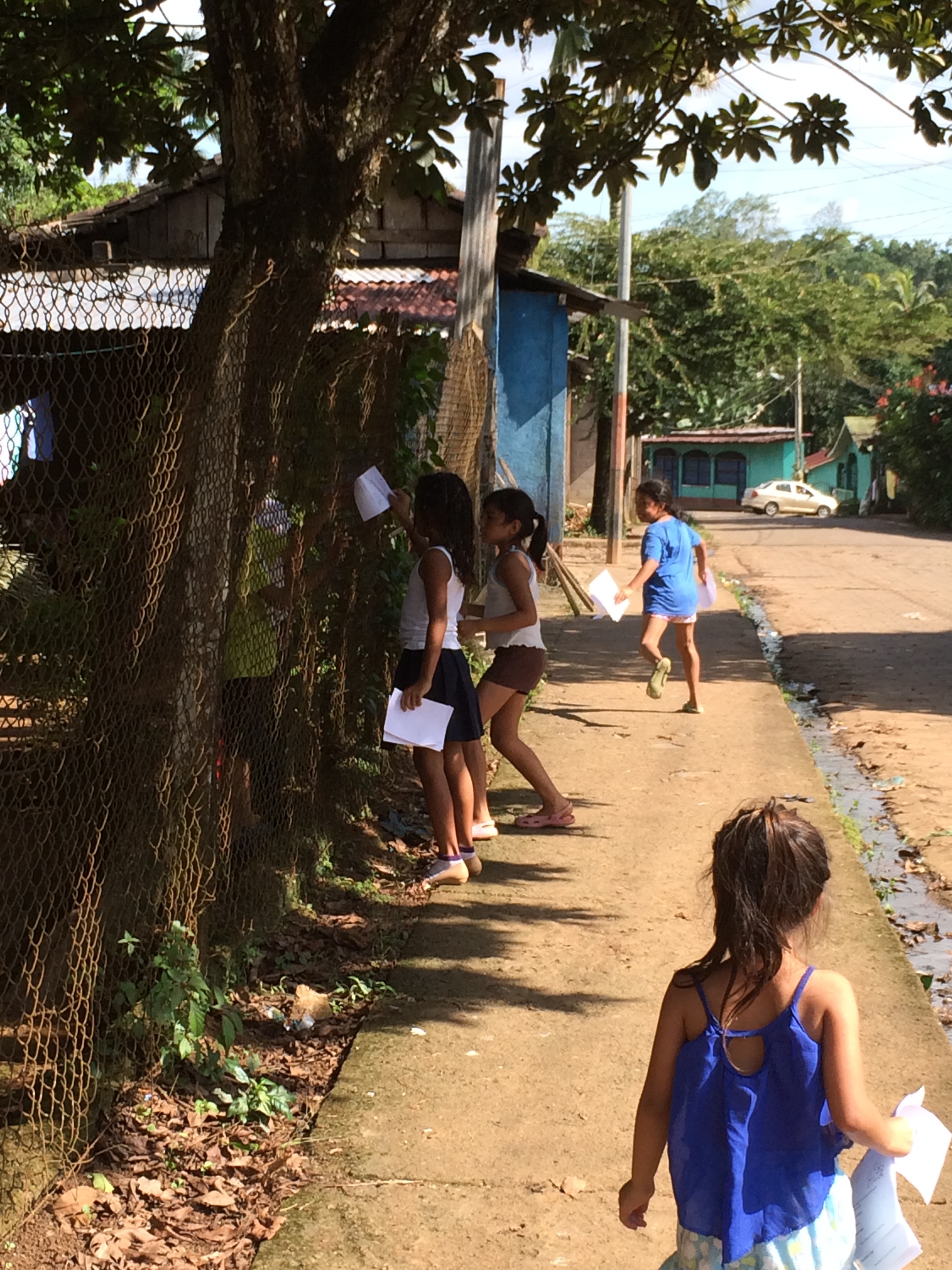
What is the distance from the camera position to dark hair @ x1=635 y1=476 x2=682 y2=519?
365 inches

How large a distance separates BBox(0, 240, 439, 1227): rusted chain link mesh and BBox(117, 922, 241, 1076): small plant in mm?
48

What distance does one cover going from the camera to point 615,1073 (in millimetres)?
4195

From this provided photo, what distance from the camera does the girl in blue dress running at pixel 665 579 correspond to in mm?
9477

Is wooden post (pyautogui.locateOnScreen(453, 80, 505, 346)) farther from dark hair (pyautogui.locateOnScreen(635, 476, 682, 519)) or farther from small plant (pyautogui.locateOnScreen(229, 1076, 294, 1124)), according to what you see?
small plant (pyautogui.locateOnScreen(229, 1076, 294, 1124))

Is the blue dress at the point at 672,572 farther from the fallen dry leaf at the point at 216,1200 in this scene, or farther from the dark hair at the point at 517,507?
the fallen dry leaf at the point at 216,1200

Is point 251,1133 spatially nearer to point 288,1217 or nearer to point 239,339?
point 288,1217

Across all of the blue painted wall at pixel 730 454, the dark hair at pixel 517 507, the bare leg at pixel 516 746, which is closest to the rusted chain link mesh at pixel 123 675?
the dark hair at pixel 517 507

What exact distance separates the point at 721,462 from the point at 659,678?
201 feet

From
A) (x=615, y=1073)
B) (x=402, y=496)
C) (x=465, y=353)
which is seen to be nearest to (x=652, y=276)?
(x=465, y=353)

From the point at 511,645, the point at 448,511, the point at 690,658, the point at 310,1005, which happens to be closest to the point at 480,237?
the point at 690,658

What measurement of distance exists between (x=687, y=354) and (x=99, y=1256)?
2901 cm

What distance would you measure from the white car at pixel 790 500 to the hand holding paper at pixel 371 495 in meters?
52.6

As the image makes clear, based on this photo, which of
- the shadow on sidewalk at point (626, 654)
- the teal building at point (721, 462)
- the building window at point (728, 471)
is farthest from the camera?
the building window at point (728, 471)

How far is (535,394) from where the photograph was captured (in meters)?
19.3
